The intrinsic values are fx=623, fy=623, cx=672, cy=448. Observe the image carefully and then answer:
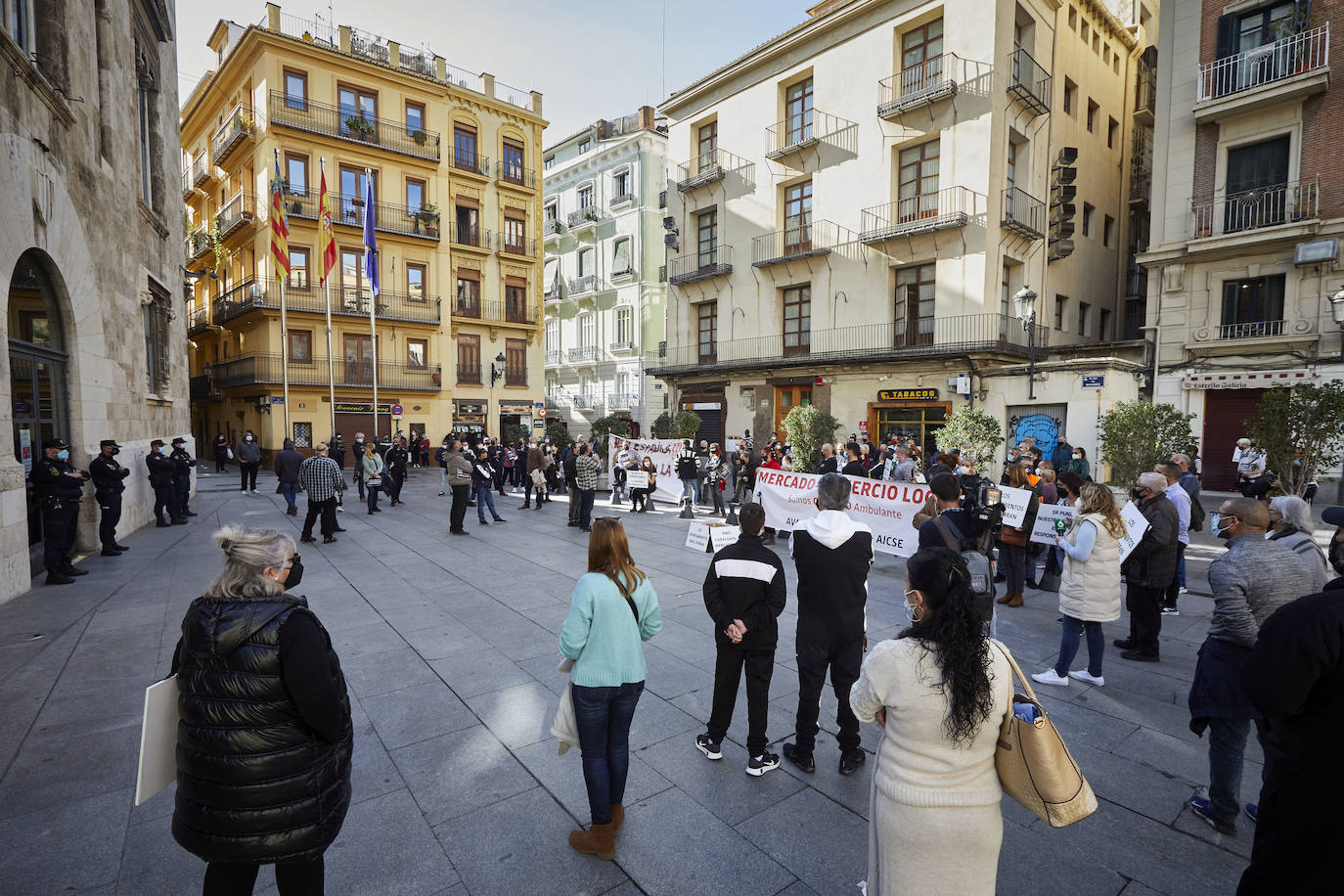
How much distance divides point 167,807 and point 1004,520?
850cm

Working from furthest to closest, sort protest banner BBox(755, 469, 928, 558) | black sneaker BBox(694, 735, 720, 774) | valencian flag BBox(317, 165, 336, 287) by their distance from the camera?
valencian flag BBox(317, 165, 336, 287) < protest banner BBox(755, 469, 928, 558) < black sneaker BBox(694, 735, 720, 774)

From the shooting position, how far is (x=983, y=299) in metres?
20.8

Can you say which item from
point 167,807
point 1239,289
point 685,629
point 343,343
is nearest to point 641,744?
point 685,629

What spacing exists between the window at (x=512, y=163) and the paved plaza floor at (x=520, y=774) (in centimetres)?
3236

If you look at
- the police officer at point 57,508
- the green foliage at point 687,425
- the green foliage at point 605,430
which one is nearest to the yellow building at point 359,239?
the green foliage at point 605,430

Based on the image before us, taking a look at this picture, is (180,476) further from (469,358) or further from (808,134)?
(808,134)

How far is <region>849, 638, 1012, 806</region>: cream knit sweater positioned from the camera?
2.19m

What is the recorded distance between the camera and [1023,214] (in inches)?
861

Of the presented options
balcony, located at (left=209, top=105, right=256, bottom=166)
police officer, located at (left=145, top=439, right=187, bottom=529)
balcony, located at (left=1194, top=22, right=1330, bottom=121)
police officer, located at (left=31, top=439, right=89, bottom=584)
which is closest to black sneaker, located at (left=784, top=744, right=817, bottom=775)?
police officer, located at (left=31, top=439, right=89, bottom=584)

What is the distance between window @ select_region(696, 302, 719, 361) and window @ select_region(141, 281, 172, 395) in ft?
66.3

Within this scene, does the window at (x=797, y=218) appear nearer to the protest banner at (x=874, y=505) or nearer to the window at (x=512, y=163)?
the window at (x=512, y=163)

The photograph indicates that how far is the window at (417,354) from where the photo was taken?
32.0 m

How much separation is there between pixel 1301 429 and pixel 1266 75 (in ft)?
46.1

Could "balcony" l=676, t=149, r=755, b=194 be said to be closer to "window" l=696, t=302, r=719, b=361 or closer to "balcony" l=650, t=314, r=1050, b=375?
"window" l=696, t=302, r=719, b=361
